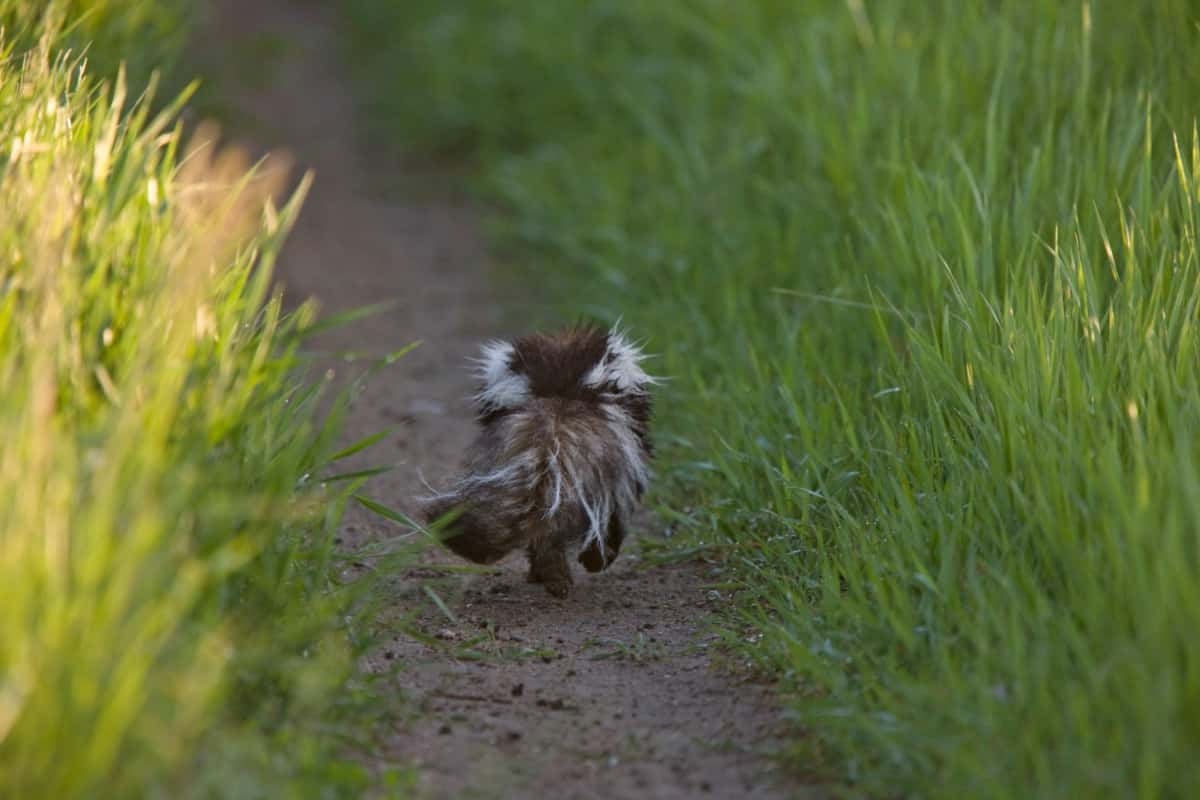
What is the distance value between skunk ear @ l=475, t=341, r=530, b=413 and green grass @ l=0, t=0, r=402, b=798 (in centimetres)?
67

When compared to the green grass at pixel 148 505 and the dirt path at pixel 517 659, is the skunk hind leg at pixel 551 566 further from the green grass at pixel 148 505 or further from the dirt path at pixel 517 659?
the green grass at pixel 148 505

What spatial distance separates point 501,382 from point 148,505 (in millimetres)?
1762

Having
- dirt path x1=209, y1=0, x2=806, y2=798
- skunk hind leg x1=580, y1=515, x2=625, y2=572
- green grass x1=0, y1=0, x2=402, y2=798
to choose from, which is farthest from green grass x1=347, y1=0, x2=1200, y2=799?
green grass x1=0, y1=0, x2=402, y2=798

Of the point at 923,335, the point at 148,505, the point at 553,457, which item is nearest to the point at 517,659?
the point at 553,457

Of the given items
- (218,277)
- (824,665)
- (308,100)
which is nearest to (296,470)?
(218,277)

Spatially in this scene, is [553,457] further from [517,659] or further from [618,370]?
[517,659]

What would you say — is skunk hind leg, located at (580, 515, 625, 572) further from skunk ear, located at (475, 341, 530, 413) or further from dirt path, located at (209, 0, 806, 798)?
skunk ear, located at (475, 341, 530, 413)

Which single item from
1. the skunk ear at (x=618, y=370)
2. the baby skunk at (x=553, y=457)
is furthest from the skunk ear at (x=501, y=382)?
the skunk ear at (x=618, y=370)

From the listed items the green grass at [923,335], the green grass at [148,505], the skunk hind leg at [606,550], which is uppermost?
the green grass at [148,505]

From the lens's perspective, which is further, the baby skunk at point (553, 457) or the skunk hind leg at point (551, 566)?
the skunk hind leg at point (551, 566)

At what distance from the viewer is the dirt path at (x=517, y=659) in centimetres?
333

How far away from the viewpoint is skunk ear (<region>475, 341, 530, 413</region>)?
175 inches

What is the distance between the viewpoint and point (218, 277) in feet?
12.9

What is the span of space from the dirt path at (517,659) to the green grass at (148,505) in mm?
271
